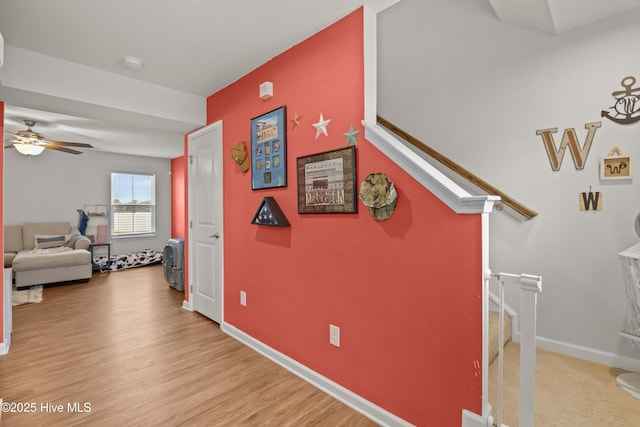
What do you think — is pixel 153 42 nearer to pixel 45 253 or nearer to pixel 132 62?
pixel 132 62

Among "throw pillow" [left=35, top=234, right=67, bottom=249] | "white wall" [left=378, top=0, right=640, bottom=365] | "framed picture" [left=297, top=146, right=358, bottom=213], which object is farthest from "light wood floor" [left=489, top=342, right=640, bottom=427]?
"throw pillow" [left=35, top=234, right=67, bottom=249]

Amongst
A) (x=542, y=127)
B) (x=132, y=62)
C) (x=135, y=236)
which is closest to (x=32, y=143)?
(x=132, y=62)

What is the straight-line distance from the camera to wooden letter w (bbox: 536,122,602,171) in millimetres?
2199

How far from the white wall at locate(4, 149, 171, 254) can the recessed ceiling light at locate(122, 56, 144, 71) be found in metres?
4.79

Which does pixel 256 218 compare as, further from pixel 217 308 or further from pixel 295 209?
pixel 217 308

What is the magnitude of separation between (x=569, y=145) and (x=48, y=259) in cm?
684

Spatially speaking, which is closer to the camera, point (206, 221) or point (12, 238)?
point (206, 221)

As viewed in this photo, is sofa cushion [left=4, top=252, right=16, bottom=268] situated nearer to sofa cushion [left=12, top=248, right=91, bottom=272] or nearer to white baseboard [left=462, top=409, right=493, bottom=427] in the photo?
sofa cushion [left=12, top=248, right=91, bottom=272]

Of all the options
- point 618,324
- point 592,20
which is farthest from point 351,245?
point 592,20

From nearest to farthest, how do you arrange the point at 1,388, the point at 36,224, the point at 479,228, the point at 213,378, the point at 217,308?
1. the point at 479,228
2. the point at 1,388
3. the point at 213,378
4. the point at 217,308
5. the point at 36,224

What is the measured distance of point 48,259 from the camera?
15.7ft

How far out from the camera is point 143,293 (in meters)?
4.45

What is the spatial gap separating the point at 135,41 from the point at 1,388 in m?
2.65

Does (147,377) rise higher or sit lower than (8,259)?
lower
